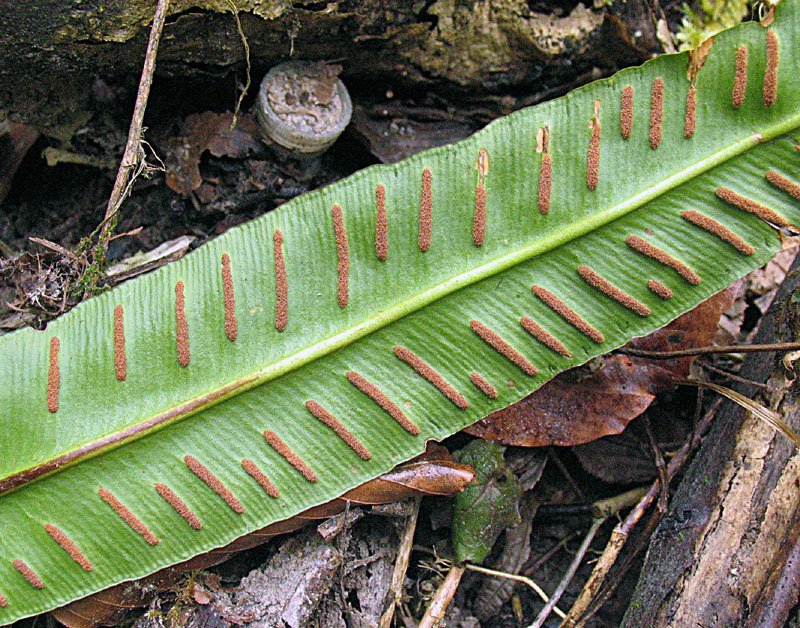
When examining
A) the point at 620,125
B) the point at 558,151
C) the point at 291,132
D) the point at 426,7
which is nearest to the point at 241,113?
the point at 291,132

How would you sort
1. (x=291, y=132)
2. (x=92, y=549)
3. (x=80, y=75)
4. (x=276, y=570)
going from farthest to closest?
(x=291, y=132)
(x=80, y=75)
(x=276, y=570)
(x=92, y=549)

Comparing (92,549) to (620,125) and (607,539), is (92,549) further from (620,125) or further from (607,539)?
(620,125)

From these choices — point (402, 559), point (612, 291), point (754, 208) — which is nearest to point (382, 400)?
point (402, 559)

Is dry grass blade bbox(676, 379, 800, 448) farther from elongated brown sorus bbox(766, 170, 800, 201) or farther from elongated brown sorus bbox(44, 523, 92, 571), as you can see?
elongated brown sorus bbox(44, 523, 92, 571)

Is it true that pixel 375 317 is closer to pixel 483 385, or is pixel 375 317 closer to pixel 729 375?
pixel 483 385

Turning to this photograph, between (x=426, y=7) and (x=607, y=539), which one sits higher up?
(x=426, y=7)

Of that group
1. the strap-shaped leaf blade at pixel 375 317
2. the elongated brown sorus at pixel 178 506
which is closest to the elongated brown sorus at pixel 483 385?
the strap-shaped leaf blade at pixel 375 317

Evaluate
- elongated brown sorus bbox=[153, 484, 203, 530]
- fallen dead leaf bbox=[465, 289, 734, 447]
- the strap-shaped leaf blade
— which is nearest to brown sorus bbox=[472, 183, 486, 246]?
the strap-shaped leaf blade

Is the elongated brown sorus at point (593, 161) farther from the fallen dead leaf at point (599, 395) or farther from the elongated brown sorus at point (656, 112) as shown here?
the fallen dead leaf at point (599, 395)
